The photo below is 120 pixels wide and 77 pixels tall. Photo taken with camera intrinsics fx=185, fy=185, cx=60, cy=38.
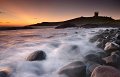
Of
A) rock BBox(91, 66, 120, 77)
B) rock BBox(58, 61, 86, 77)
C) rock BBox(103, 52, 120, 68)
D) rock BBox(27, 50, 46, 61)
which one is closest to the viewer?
rock BBox(91, 66, 120, 77)

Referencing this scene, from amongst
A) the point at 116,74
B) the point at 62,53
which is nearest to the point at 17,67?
the point at 62,53

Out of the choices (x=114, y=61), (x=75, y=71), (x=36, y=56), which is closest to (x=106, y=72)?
(x=75, y=71)

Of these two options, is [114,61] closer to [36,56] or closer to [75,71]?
[75,71]

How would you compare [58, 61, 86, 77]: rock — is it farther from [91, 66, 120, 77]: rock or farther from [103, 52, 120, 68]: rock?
[103, 52, 120, 68]: rock

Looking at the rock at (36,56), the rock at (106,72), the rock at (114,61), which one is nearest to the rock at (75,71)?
the rock at (106,72)

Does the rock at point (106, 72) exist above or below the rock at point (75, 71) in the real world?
above

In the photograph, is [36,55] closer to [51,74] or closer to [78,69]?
[51,74]

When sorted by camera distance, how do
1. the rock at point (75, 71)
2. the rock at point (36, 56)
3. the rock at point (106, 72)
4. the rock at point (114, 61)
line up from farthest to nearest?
the rock at point (36, 56), the rock at point (114, 61), the rock at point (75, 71), the rock at point (106, 72)

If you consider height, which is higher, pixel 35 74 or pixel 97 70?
pixel 97 70

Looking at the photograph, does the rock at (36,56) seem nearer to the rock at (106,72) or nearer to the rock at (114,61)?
the rock at (114,61)

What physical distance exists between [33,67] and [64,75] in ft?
3.15

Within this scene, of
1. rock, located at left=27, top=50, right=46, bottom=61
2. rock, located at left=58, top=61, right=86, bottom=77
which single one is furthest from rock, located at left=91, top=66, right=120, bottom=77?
rock, located at left=27, top=50, right=46, bottom=61

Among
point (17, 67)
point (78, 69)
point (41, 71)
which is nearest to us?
point (78, 69)

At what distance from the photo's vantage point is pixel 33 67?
4.29 metres
